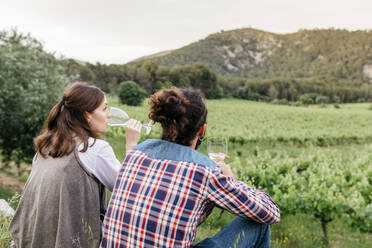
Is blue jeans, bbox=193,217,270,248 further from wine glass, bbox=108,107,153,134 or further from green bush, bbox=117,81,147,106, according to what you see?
green bush, bbox=117,81,147,106

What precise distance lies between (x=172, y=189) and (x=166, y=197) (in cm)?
5

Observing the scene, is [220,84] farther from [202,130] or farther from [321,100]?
[202,130]

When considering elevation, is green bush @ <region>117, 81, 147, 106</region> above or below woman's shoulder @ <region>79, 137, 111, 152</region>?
below

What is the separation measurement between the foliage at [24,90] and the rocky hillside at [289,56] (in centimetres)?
10152

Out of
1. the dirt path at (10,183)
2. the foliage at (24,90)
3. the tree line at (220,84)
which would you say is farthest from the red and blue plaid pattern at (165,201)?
the tree line at (220,84)

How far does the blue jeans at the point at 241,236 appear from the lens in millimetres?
1825

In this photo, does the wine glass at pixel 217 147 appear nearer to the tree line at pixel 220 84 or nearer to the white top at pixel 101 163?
the white top at pixel 101 163

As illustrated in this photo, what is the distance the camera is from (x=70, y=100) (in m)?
2.00

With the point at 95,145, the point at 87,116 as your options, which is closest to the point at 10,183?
the point at 87,116

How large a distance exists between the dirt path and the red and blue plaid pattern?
280 inches

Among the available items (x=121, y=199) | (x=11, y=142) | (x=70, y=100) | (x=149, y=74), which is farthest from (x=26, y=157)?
(x=149, y=74)

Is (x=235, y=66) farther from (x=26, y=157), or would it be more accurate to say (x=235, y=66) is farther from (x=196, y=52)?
(x=26, y=157)

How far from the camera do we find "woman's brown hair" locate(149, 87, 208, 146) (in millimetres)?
1597

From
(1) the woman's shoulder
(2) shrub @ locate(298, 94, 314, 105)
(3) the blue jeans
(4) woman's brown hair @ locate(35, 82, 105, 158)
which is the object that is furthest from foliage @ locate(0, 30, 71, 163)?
(2) shrub @ locate(298, 94, 314, 105)
